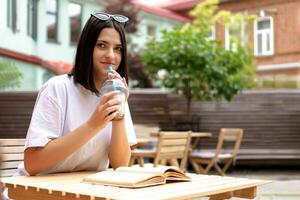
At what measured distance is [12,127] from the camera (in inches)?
337

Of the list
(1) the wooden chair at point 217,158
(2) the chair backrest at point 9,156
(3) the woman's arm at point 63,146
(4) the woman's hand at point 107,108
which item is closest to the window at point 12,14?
(1) the wooden chair at point 217,158

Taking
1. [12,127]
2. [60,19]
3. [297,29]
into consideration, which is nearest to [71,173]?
[12,127]

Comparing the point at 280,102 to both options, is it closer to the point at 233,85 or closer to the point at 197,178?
the point at 233,85

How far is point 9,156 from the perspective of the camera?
242 cm

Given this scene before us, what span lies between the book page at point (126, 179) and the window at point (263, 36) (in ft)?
43.2

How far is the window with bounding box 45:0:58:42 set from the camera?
34.0 feet

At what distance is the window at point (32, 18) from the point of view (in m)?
9.43

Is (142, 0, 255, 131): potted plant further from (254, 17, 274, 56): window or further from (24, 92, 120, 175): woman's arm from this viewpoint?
(24, 92, 120, 175): woman's arm

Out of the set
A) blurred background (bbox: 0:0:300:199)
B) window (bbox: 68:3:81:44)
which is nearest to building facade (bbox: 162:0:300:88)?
blurred background (bbox: 0:0:300:199)

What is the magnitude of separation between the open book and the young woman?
0.64 ft

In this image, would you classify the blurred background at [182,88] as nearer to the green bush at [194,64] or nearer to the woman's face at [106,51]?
the green bush at [194,64]

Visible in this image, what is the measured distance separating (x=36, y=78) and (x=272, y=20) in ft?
25.1

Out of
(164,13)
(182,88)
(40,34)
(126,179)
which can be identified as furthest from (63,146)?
(164,13)

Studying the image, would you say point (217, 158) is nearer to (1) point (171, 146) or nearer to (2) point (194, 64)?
(2) point (194, 64)
